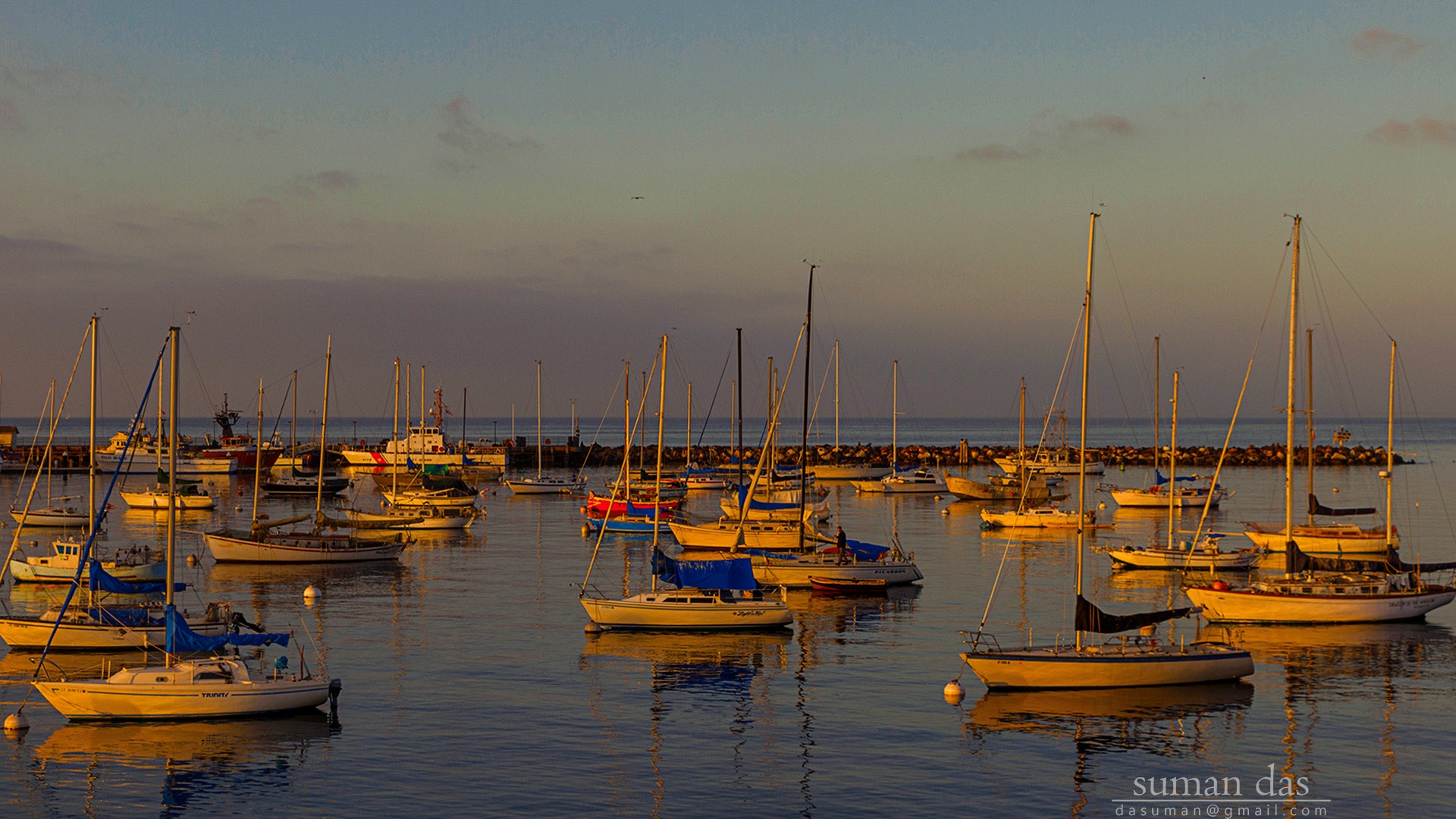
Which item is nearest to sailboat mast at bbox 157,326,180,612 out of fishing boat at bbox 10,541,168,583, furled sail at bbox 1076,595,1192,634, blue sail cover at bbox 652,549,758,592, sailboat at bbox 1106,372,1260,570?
blue sail cover at bbox 652,549,758,592

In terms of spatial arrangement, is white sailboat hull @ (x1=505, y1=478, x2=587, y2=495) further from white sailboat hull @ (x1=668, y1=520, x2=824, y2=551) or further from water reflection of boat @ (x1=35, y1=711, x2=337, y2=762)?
water reflection of boat @ (x1=35, y1=711, x2=337, y2=762)

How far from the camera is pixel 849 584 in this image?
53031mm

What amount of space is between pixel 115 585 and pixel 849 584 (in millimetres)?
27289

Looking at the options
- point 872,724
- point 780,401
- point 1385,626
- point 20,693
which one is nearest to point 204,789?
point 20,693

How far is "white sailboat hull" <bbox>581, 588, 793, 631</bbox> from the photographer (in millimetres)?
43125

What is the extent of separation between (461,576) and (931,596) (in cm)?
2155

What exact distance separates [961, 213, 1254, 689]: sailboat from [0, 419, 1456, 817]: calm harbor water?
22.0 inches

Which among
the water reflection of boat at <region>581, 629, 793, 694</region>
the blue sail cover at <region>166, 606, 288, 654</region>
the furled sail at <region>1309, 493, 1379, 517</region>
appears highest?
the furled sail at <region>1309, 493, 1379, 517</region>

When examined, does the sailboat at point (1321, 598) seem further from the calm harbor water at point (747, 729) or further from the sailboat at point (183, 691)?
the sailboat at point (183, 691)

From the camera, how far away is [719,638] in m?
43.0

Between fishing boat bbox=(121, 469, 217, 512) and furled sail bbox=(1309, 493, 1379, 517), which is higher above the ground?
furled sail bbox=(1309, 493, 1379, 517)

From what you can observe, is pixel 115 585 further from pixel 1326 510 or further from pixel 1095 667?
pixel 1326 510

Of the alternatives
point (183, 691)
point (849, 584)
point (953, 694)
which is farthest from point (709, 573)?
point (183, 691)

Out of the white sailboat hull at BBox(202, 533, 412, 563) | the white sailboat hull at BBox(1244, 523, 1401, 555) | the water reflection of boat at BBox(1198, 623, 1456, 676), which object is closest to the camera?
the water reflection of boat at BBox(1198, 623, 1456, 676)
